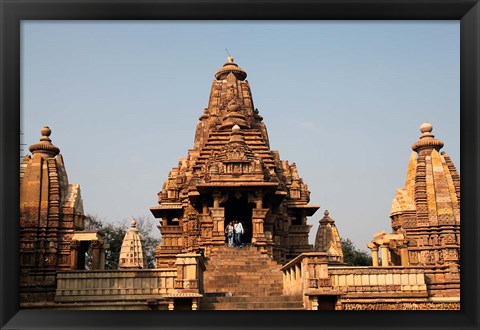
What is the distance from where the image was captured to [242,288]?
18328 mm

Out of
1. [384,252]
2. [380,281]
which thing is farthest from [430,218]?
[380,281]

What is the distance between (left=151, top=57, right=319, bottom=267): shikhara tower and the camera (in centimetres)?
2195

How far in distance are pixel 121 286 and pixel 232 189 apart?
288 inches

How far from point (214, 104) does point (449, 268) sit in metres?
15.4

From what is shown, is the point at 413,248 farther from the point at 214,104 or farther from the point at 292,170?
the point at 214,104

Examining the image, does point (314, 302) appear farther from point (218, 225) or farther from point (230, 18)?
point (230, 18)

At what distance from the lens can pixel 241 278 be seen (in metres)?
18.9

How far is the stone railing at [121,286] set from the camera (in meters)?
15.3

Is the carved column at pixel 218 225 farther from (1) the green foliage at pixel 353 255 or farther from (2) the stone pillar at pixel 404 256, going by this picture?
(1) the green foliage at pixel 353 255

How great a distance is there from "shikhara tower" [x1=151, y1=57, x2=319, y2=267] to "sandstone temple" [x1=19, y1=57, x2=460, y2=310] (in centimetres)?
6

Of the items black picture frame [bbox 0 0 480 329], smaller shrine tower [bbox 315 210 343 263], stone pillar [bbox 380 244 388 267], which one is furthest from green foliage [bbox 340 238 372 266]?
black picture frame [bbox 0 0 480 329]

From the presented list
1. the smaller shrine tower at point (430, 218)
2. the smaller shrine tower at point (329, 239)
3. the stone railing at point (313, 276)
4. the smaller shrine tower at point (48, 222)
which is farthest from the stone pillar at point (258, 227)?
the smaller shrine tower at point (329, 239)

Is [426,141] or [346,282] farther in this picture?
Answer: [426,141]
